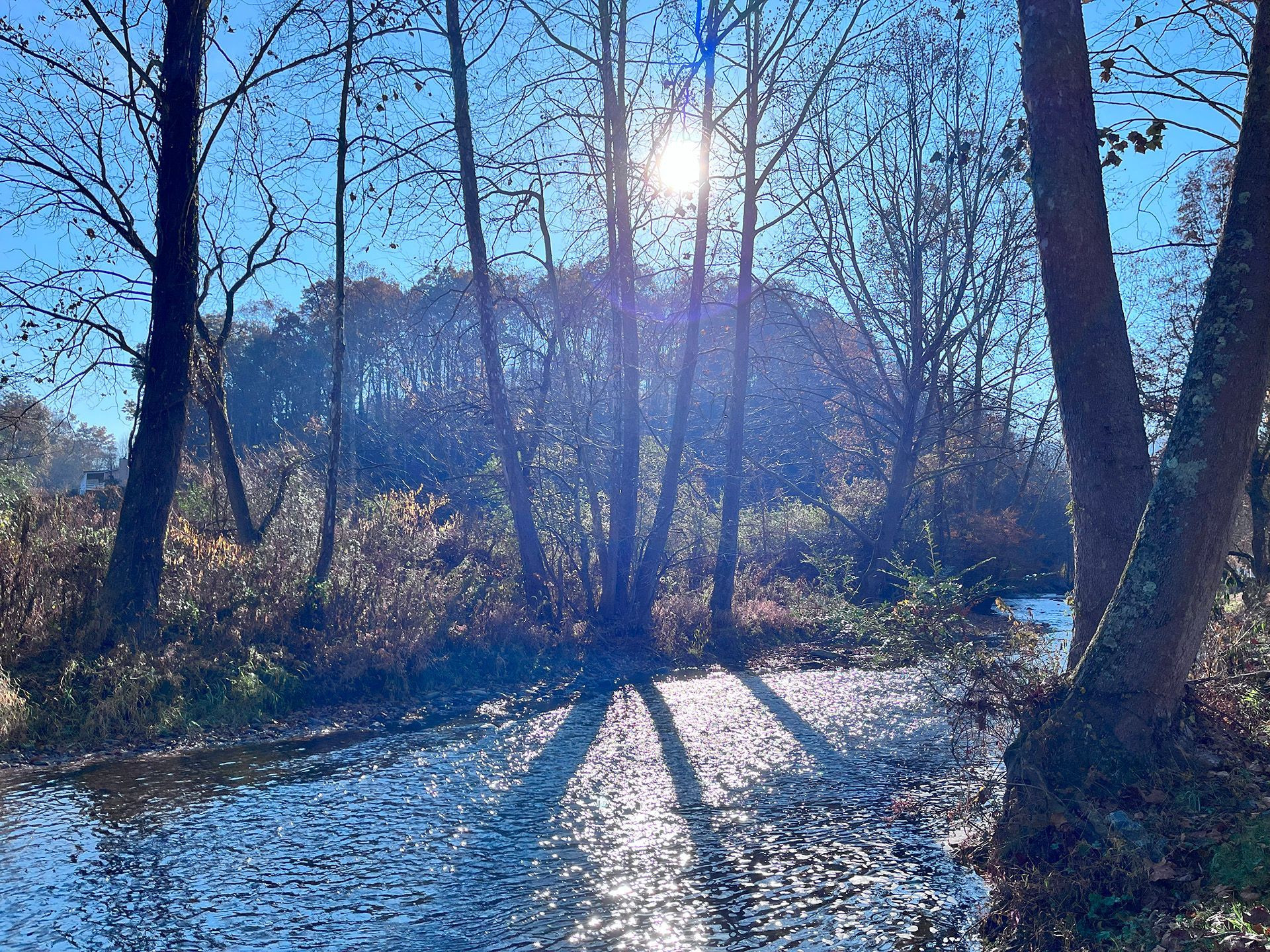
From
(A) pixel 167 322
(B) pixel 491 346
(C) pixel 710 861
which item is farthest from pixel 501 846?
(B) pixel 491 346

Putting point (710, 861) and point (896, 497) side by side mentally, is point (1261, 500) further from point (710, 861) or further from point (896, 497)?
point (710, 861)

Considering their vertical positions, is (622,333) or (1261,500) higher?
(622,333)

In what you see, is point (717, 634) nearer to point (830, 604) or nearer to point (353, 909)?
point (830, 604)

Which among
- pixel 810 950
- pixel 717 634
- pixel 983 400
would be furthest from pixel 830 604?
pixel 810 950

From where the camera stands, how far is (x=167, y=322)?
10.8 metres

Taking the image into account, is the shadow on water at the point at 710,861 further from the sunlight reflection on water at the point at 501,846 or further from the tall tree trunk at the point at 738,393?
the tall tree trunk at the point at 738,393

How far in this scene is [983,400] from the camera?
64.8 feet

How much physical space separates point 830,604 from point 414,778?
38.5 feet

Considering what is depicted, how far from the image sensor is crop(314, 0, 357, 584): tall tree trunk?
45.4 ft

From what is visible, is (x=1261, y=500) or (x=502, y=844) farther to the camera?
(x=1261, y=500)

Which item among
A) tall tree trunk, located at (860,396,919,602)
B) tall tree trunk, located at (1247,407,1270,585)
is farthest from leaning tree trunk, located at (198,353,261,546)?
tall tree trunk, located at (1247,407,1270,585)

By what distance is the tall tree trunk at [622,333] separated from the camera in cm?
1488

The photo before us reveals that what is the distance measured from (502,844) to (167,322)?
26.6 ft

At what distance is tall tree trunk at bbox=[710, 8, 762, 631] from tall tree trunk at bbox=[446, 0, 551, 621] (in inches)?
135
